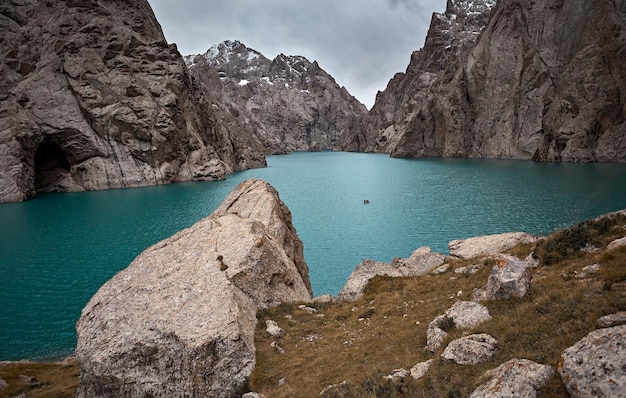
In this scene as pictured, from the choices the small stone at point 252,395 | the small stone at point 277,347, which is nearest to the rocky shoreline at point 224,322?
the small stone at point 277,347

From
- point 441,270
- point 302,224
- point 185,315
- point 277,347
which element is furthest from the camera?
point 302,224

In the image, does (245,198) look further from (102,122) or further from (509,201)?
(102,122)

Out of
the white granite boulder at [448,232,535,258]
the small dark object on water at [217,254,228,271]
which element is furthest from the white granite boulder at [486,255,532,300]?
the small dark object on water at [217,254,228,271]

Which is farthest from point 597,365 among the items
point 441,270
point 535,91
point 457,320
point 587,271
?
point 535,91

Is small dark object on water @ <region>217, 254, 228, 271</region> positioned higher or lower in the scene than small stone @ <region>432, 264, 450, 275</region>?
higher

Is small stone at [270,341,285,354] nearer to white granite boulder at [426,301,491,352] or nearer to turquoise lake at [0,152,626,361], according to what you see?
white granite boulder at [426,301,491,352]

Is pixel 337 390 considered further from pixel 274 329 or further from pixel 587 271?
pixel 587 271
